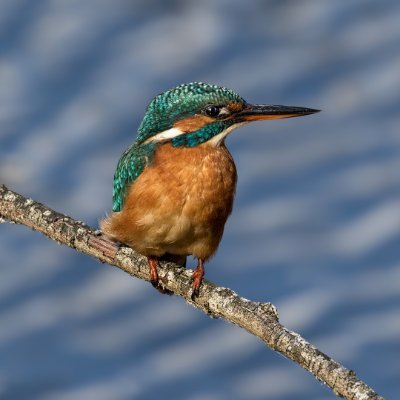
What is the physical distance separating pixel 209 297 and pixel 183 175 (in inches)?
24.2

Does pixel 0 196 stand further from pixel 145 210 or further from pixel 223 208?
pixel 223 208

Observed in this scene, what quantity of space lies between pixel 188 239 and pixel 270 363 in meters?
3.85

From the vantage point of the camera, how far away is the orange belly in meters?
3.79

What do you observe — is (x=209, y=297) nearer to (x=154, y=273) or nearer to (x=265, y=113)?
(x=154, y=273)

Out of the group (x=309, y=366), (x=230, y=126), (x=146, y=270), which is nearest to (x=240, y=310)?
(x=309, y=366)

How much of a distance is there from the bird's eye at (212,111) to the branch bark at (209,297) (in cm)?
50

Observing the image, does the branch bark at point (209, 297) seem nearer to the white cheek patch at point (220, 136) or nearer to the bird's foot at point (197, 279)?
the bird's foot at point (197, 279)

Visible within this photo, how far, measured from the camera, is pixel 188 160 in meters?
3.89

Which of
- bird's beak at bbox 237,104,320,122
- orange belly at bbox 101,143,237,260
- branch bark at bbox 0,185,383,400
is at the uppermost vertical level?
bird's beak at bbox 237,104,320,122

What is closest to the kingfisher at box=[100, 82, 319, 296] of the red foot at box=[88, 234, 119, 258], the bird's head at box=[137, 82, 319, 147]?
the bird's head at box=[137, 82, 319, 147]

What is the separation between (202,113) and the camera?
388 cm

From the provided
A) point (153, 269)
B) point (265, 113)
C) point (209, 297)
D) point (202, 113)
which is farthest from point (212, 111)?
point (209, 297)

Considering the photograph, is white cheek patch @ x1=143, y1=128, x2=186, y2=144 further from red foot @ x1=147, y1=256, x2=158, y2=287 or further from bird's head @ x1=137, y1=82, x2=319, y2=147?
red foot @ x1=147, y1=256, x2=158, y2=287

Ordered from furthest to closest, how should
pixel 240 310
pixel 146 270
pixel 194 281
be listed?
1. pixel 146 270
2. pixel 194 281
3. pixel 240 310
